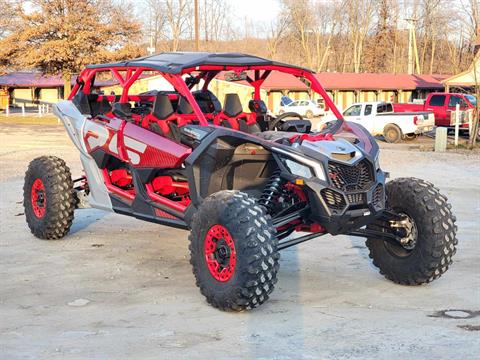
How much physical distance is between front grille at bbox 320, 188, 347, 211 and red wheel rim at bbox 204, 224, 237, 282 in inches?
35.0

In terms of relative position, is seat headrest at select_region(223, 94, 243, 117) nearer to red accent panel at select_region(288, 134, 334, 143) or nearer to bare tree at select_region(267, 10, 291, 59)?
red accent panel at select_region(288, 134, 334, 143)

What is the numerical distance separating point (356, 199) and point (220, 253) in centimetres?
124

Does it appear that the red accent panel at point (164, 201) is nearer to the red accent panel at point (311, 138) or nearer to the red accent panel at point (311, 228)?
the red accent panel at point (311, 228)

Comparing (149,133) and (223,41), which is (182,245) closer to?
(149,133)

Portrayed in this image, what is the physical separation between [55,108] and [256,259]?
4.27 metres

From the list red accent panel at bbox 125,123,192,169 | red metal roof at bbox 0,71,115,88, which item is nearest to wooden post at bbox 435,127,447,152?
red accent panel at bbox 125,123,192,169

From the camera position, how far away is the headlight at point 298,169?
6160mm

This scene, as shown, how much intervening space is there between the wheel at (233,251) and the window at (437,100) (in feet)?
89.2

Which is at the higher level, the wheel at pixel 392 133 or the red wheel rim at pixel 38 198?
the red wheel rim at pixel 38 198

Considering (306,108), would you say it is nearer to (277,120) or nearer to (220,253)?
(277,120)

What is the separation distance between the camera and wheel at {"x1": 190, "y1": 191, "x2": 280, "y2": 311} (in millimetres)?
5746

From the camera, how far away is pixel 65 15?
1987 inches

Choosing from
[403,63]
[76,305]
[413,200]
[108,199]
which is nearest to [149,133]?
[108,199]

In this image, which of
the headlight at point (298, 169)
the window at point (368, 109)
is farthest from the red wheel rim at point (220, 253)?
the window at point (368, 109)
